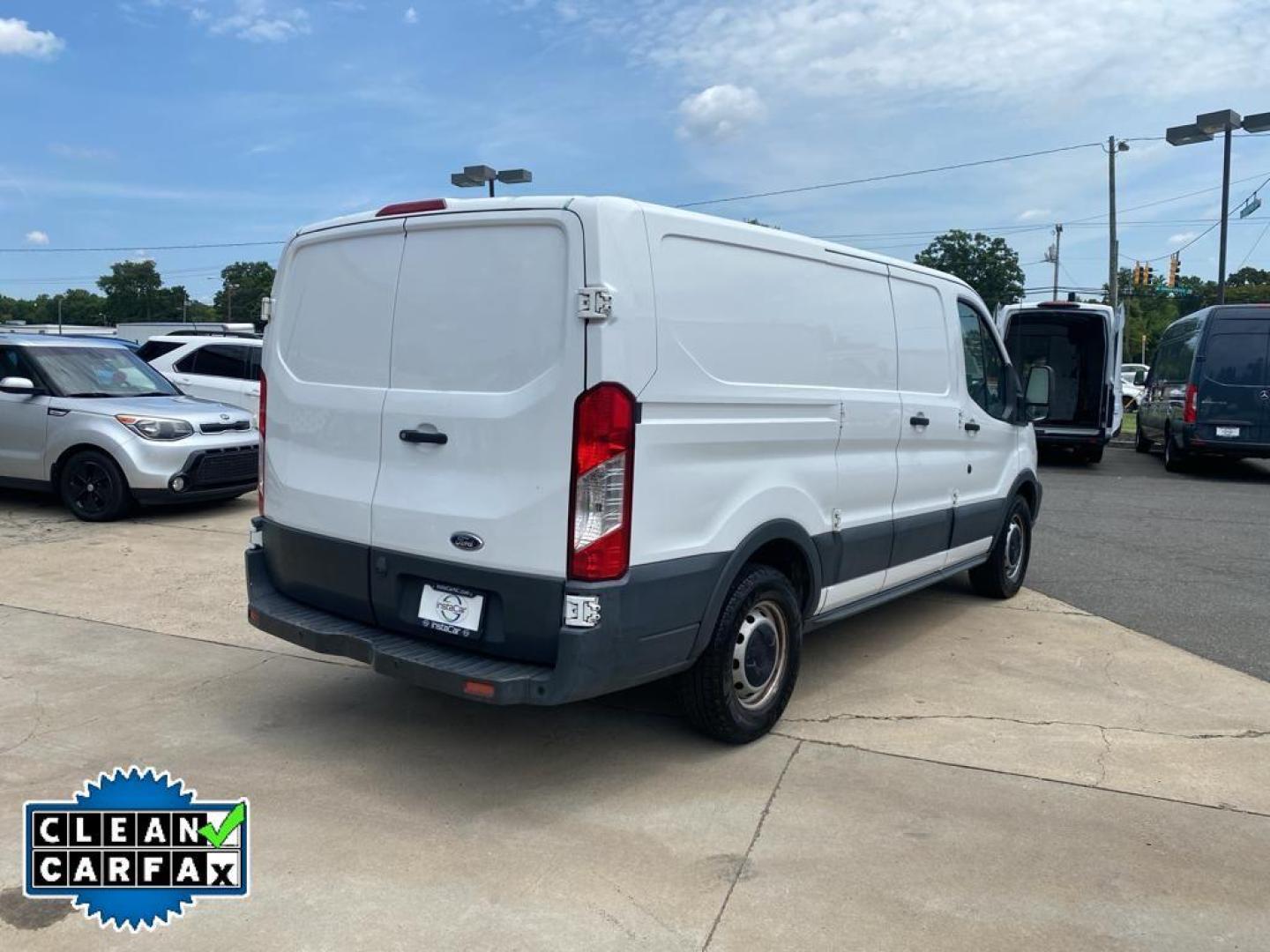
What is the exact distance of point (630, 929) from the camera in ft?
9.70

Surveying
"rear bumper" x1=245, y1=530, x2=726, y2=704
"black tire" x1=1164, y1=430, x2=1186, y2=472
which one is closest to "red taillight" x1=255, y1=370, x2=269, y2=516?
"rear bumper" x1=245, y1=530, x2=726, y2=704

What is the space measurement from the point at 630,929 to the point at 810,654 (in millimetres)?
2970

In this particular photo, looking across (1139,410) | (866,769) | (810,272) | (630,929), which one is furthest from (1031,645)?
(1139,410)

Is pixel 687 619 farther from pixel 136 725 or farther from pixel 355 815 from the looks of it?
pixel 136 725

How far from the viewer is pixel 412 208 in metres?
4.01

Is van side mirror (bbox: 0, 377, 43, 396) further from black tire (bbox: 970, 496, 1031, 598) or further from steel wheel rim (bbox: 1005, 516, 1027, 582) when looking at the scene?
steel wheel rim (bbox: 1005, 516, 1027, 582)

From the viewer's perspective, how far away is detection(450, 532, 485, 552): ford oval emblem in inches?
145

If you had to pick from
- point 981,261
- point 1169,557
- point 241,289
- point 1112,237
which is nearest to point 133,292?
point 241,289

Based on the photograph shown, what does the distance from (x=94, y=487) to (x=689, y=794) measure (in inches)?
297

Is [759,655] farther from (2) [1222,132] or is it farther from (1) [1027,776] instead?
(2) [1222,132]

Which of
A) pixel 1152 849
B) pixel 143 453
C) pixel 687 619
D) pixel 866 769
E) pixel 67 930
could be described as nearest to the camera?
pixel 67 930

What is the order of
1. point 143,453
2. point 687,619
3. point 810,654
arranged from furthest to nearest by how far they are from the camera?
point 143,453 → point 810,654 → point 687,619

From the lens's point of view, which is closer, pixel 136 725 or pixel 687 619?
pixel 687 619

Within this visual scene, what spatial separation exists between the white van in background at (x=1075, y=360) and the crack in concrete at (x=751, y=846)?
12926mm
